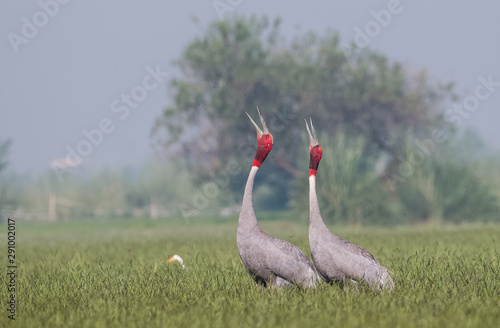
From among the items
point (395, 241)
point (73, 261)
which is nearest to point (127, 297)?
point (73, 261)

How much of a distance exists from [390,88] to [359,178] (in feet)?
32.8

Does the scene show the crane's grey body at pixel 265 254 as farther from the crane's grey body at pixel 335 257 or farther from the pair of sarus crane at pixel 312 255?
the crane's grey body at pixel 335 257

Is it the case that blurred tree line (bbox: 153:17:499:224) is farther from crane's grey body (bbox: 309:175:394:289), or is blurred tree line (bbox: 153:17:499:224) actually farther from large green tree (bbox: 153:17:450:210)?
crane's grey body (bbox: 309:175:394:289)

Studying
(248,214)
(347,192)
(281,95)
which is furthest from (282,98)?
(248,214)

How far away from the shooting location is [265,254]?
6.39 m

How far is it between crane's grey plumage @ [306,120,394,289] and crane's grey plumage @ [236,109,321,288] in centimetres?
19

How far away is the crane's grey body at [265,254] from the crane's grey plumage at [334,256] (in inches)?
7.5

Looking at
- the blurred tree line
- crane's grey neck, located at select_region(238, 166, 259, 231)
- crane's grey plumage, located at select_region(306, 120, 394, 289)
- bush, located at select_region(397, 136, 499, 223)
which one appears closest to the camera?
crane's grey plumage, located at select_region(306, 120, 394, 289)

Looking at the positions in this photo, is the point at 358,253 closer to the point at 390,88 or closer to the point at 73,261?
the point at 73,261

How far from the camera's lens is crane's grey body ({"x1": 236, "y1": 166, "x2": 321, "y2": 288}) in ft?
21.0

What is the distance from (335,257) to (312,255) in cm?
24

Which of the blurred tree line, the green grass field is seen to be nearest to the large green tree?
the blurred tree line

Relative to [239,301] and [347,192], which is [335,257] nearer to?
[239,301]

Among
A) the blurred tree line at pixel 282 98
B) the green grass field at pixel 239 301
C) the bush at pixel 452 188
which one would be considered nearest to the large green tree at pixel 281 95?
the blurred tree line at pixel 282 98
